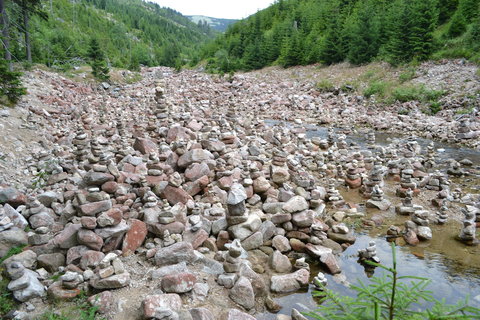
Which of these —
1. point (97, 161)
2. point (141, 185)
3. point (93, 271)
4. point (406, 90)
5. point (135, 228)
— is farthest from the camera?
point (406, 90)

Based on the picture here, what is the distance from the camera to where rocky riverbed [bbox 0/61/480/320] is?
5.35 m

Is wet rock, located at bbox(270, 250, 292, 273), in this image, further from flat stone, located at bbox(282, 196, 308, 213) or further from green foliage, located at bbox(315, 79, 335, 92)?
green foliage, located at bbox(315, 79, 335, 92)

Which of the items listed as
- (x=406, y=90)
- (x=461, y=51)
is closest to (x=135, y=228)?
(x=406, y=90)

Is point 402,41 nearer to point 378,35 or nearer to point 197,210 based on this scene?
point 378,35

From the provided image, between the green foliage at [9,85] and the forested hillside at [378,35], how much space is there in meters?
28.0

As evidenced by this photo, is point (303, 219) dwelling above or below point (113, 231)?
below

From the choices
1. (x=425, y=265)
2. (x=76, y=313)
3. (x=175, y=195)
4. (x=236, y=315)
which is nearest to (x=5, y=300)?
(x=76, y=313)

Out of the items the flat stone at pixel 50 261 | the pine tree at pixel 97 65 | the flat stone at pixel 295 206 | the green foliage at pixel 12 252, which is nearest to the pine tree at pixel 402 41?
the flat stone at pixel 295 206

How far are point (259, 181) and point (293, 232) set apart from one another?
80.2 inches

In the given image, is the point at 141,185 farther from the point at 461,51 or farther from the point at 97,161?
the point at 461,51

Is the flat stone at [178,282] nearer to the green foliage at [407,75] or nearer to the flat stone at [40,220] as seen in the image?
the flat stone at [40,220]

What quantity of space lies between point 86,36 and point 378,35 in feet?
246

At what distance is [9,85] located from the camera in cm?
1360

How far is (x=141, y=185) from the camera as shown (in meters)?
8.33
